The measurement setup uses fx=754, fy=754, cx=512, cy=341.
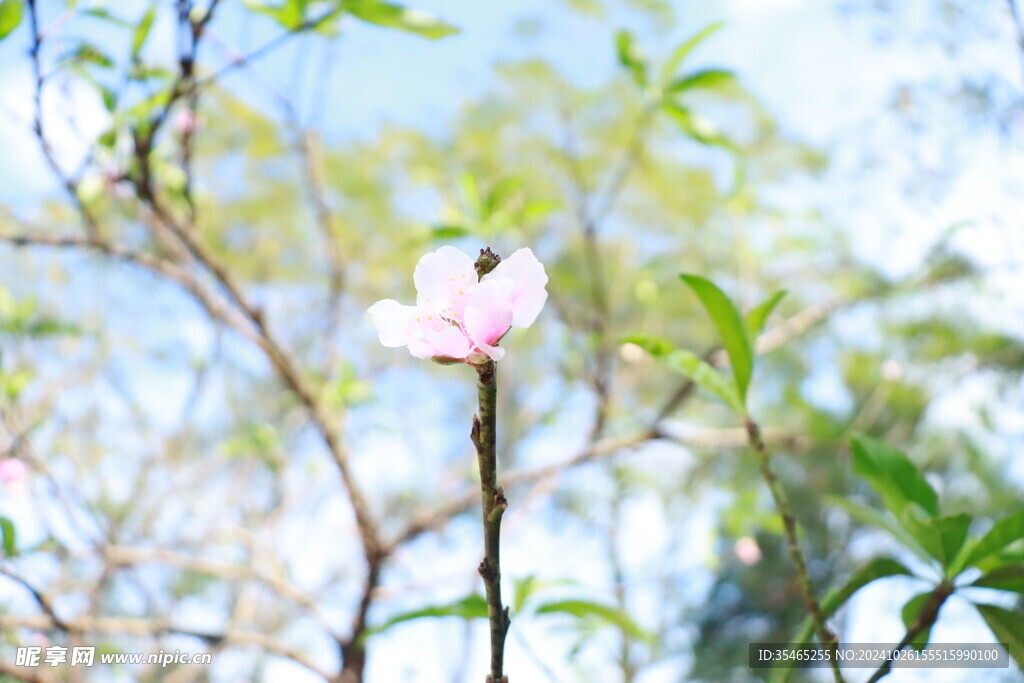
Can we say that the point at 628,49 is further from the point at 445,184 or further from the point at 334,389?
the point at 445,184

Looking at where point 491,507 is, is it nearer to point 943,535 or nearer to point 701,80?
point 943,535

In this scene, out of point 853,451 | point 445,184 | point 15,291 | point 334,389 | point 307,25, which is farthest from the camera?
point 445,184

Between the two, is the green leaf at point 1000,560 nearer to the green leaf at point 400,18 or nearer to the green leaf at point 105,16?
the green leaf at point 400,18

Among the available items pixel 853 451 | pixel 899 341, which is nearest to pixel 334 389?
pixel 853 451

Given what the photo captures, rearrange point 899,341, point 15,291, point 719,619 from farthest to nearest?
point 719,619
point 899,341
point 15,291

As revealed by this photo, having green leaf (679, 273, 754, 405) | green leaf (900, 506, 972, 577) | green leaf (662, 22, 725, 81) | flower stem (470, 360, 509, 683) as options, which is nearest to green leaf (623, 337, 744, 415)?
green leaf (679, 273, 754, 405)

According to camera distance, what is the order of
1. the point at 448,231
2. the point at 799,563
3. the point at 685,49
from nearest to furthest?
the point at 799,563 < the point at 685,49 < the point at 448,231

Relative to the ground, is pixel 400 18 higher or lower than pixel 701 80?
lower

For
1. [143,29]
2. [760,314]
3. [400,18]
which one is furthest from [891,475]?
[143,29]
